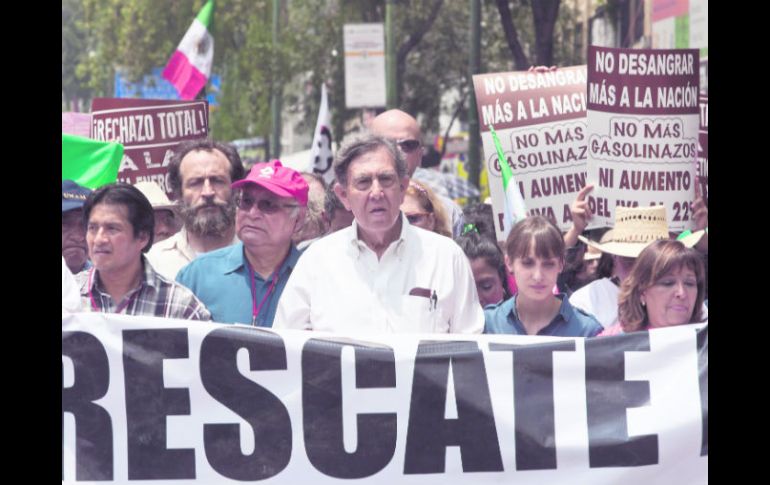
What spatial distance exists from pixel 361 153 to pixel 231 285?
0.87 meters

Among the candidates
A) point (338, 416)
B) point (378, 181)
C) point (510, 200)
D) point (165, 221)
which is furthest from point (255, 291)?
point (510, 200)

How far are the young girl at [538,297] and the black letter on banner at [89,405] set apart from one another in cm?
166

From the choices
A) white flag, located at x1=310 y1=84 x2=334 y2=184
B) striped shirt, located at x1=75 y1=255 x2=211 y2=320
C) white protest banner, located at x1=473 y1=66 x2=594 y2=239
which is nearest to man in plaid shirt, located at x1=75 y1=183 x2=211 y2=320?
striped shirt, located at x1=75 y1=255 x2=211 y2=320

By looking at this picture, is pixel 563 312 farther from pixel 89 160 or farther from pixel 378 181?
pixel 89 160

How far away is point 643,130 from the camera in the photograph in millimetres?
8477

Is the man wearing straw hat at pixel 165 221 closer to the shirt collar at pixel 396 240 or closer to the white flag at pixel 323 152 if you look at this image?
the white flag at pixel 323 152

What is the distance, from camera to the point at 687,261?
6.07m

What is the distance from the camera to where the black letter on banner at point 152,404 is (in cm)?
521

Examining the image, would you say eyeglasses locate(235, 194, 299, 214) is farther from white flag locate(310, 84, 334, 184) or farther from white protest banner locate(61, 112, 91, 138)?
white protest banner locate(61, 112, 91, 138)

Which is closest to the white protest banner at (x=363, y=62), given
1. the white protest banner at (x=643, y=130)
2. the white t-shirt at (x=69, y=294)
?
the white protest banner at (x=643, y=130)

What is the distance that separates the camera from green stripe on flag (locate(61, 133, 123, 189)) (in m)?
9.52

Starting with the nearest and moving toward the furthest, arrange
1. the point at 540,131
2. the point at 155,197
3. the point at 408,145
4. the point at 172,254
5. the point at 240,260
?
1. the point at 240,260
2. the point at 172,254
3. the point at 408,145
4. the point at 155,197
5. the point at 540,131

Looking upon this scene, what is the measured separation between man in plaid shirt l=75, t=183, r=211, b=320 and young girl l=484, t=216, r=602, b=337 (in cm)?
126

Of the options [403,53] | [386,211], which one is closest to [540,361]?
[386,211]
